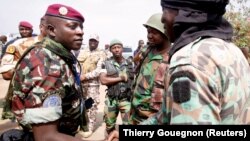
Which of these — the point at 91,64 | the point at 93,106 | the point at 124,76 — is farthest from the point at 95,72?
the point at 124,76

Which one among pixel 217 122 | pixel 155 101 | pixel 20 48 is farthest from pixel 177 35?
pixel 20 48

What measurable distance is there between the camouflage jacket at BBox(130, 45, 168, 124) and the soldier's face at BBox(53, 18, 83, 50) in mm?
1196

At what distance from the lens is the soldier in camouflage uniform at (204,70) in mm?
1316

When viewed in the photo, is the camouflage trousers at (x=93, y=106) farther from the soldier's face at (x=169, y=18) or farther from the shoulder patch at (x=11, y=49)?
the soldier's face at (x=169, y=18)

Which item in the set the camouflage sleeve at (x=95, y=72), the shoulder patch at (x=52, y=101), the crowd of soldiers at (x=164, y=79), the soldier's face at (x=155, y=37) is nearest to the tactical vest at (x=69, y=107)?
the crowd of soldiers at (x=164, y=79)

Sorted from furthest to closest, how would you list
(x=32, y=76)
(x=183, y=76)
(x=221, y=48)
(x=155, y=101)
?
(x=155, y=101), (x=32, y=76), (x=221, y=48), (x=183, y=76)

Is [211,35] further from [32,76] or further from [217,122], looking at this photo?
[32,76]

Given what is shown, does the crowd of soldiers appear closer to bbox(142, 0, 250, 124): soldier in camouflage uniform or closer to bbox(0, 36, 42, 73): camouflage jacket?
bbox(142, 0, 250, 124): soldier in camouflage uniform

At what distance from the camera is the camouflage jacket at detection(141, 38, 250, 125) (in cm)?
131

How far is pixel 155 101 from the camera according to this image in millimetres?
3213

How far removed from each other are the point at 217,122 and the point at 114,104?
3.69 metres

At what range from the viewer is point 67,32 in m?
2.29

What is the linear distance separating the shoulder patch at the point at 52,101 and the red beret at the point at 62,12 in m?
0.67

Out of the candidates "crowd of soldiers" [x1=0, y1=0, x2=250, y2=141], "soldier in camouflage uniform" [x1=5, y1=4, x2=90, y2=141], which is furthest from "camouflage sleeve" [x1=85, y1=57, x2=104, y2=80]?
"soldier in camouflage uniform" [x1=5, y1=4, x2=90, y2=141]
